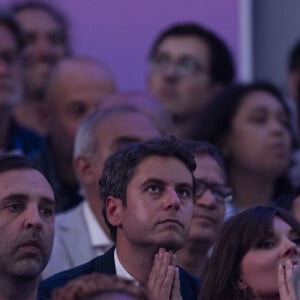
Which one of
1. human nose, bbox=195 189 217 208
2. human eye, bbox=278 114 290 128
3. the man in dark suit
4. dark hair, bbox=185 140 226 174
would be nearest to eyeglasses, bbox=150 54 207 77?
human eye, bbox=278 114 290 128

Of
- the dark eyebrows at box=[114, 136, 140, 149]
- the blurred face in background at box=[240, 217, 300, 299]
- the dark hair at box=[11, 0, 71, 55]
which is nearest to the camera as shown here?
the blurred face in background at box=[240, 217, 300, 299]

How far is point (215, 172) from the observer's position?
777cm

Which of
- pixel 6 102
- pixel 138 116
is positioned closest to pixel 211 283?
pixel 138 116

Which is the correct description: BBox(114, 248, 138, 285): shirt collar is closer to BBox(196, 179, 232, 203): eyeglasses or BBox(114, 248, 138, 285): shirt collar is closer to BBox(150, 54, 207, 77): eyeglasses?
BBox(196, 179, 232, 203): eyeglasses

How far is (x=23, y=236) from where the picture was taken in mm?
6406

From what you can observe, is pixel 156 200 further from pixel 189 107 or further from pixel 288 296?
pixel 189 107

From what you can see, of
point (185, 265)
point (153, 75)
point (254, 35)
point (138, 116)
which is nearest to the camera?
point (185, 265)

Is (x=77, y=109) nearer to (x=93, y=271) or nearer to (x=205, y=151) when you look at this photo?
(x=205, y=151)

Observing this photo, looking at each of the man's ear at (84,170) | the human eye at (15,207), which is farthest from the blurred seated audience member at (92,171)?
the human eye at (15,207)

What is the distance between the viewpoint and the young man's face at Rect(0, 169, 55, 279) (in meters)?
6.39

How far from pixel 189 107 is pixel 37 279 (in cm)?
347

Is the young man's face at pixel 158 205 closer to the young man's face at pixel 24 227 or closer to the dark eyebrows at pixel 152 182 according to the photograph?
the dark eyebrows at pixel 152 182

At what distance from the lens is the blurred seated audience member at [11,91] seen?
884 centimetres

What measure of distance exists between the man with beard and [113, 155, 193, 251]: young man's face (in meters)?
0.36
